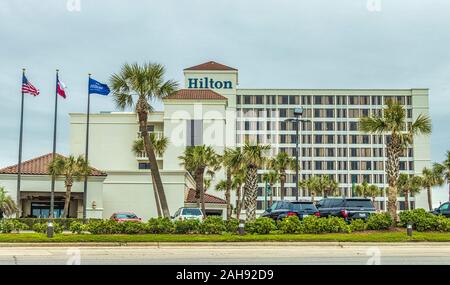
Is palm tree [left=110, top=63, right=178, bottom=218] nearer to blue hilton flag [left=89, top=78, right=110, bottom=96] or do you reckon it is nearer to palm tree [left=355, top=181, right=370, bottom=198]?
blue hilton flag [left=89, top=78, right=110, bottom=96]

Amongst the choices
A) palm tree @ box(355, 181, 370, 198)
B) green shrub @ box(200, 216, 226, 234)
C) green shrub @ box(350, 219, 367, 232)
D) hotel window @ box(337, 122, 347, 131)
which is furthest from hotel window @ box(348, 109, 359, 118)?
green shrub @ box(200, 216, 226, 234)

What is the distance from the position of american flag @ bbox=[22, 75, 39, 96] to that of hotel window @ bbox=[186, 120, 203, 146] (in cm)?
3611

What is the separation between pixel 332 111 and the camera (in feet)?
403

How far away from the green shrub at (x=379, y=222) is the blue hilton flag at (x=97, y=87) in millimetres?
26730

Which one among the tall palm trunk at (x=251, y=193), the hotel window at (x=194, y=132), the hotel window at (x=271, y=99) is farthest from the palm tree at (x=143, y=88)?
the hotel window at (x=271, y=99)

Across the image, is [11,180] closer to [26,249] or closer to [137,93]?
[137,93]

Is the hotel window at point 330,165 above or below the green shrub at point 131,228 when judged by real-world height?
above

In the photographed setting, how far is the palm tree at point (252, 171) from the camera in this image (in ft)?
139

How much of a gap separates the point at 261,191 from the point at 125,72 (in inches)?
3229

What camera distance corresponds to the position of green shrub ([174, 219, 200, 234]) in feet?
94.6

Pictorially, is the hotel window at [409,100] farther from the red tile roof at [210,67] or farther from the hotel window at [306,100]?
the red tile roof at [210,67]

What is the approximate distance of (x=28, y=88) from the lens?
147ft

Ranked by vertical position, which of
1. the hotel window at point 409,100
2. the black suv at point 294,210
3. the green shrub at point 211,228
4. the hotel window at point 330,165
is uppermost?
the hotel window at point 409,100
